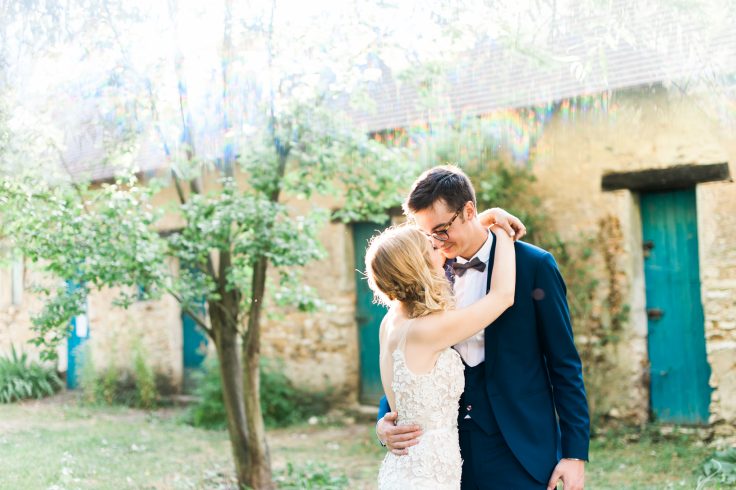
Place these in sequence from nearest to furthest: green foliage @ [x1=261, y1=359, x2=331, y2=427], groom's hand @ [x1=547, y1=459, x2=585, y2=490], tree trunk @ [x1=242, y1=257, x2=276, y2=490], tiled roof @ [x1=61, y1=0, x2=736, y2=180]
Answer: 1. groom's hand @ [x1=547, y1=459, x2=585, y2=490]
2. tiled roof @ [x1=61, y1=0, x2=736, y2=180]
3. tree trunk @ [x1=242, y1=257, x2=276, y2=490]
4. green foliage @ [x1=261, y1=359, x2=331, y2=427]

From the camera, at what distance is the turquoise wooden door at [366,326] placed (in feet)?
30.3

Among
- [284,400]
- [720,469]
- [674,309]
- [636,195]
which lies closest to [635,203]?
[636,195]

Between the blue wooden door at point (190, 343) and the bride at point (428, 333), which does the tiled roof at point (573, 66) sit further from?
the blue wooden door at point (190, 343)

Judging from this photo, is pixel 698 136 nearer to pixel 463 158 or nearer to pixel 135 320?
pixel 463 158

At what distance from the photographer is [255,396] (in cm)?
619

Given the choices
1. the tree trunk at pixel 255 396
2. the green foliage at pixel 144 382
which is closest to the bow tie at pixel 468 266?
the tree trunk at pixel 255 396

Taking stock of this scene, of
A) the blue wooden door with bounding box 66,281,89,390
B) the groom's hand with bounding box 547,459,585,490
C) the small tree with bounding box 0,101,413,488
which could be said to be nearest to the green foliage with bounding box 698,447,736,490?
the small tree with bounding box 0,101,413,488

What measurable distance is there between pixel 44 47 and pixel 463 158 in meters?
4.50

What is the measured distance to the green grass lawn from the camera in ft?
19.1

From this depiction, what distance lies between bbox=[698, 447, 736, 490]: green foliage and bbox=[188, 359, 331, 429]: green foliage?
4617 mm

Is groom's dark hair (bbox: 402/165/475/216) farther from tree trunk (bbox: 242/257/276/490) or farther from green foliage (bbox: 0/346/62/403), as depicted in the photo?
green foliage (bbox: 0/346/62/403)

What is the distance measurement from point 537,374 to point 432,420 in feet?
1.35

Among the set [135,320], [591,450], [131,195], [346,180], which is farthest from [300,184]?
[135,320]

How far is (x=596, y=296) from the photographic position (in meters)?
7.59
